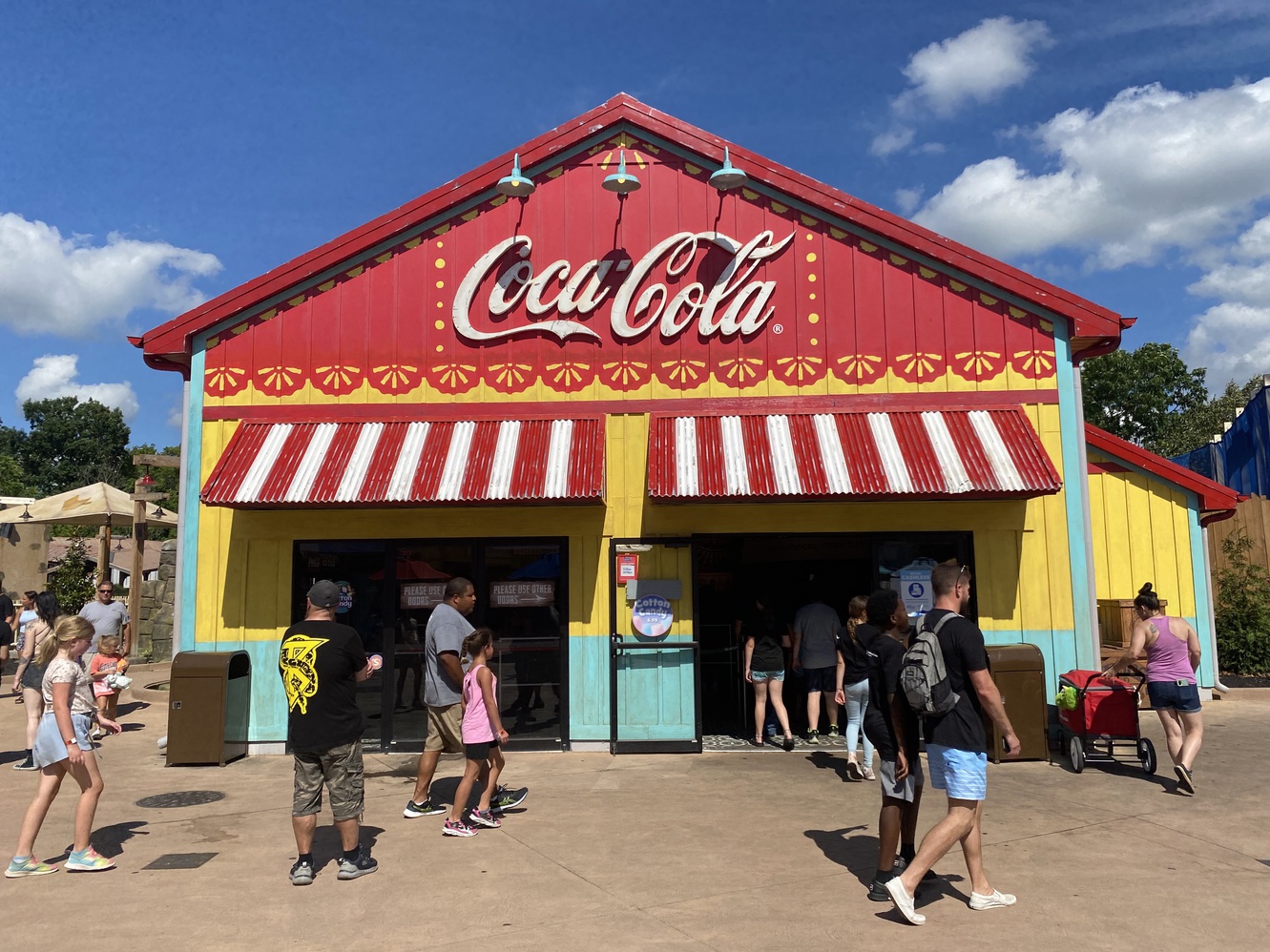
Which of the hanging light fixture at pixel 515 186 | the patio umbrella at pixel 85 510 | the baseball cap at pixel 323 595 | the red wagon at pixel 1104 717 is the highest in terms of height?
the hanging light fixture at pixel 515 186

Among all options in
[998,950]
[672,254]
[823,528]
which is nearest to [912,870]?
[998,950]

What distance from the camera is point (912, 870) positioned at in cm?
485

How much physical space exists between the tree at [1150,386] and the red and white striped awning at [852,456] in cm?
3052

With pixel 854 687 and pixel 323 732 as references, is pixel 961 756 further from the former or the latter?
pixel 323 732

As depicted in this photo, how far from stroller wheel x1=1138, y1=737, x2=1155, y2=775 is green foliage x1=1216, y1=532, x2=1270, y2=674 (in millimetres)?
7519

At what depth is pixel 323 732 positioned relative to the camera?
560 cm

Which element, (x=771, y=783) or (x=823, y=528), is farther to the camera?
(x=823, y=528)

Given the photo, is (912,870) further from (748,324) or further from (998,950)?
(748,324)

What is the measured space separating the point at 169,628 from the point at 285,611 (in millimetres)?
10234

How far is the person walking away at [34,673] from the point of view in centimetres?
757

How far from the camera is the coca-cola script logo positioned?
1027 centimetres

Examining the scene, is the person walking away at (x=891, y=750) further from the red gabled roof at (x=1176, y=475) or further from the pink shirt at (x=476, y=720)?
the red gabled roof at (x=1176, y=475)

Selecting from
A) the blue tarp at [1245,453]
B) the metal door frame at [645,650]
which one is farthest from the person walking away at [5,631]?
the blue tarp at [1245,453]

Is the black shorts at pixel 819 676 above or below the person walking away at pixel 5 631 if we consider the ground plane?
below
